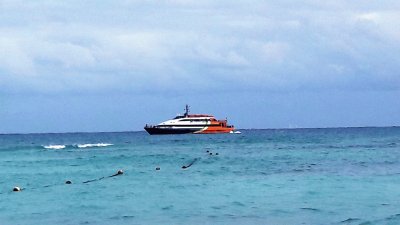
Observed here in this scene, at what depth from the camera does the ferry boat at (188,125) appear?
146m

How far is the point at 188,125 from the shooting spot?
146 meters

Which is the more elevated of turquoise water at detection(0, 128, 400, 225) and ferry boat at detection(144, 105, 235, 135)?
ferry boat at detection(144, 105, 235, 135)

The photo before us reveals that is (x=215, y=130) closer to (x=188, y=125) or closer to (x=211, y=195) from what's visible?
(x=188, y=125)

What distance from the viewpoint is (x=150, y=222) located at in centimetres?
2477

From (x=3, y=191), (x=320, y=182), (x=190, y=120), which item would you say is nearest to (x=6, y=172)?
(x=3, y=191)

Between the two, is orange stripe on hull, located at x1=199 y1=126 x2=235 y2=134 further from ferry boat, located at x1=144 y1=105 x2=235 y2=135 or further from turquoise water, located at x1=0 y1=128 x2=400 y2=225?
turquoise water, located at x1=0 y1=128 x2=400 y2=225

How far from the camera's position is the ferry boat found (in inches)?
5758

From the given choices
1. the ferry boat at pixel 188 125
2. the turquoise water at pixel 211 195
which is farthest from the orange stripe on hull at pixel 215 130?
the turquoise water at pixel 211 195

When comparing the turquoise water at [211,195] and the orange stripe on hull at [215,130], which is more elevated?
the orange stripe on hull at [215,130]

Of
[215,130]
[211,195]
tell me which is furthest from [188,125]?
[211,195]

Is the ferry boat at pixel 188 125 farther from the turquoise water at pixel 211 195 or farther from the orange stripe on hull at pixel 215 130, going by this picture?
the turquoise water at pixel 211 195

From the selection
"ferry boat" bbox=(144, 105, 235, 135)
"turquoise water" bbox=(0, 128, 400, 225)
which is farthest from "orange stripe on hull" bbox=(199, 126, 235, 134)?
"turquoise water" bbox=(0, 128, 400, 225)

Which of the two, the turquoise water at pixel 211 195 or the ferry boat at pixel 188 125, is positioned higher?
Answer: the ferry boat at pixel 188 125

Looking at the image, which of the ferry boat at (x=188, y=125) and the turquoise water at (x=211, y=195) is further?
the ferry boat at (x=188, y=125)
